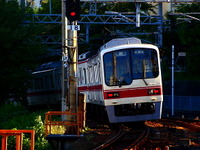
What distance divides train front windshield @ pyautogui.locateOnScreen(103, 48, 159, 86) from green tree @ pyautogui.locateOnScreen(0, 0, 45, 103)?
8.36 meters

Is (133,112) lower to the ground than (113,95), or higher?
lower

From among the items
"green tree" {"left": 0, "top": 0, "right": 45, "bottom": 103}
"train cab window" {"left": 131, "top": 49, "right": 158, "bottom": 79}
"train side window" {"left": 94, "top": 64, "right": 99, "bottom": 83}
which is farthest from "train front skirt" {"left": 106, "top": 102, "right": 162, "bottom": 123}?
"green tree" {"left": 0, "top": 0, "right": 45, "bottom": 103}

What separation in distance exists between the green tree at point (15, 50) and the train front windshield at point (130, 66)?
836 cm

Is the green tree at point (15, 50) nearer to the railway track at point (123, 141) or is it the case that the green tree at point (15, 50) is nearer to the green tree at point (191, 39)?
the railway track at point (123, 141)

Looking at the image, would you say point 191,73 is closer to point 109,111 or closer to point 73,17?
point 109,111

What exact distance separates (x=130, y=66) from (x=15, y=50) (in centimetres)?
979

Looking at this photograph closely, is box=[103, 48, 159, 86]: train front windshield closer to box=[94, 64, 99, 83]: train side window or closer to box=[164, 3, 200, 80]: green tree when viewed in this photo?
box=[94, 64, 99, 83]: train side window

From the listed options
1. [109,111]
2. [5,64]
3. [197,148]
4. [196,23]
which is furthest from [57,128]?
[196,23]

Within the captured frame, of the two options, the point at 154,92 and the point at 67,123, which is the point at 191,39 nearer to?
the point at 154,92

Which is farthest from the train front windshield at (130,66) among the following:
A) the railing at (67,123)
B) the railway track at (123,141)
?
the railing at (67,123)

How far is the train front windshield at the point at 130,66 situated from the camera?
20.8m

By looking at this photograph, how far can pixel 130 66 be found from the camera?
20.9 meters

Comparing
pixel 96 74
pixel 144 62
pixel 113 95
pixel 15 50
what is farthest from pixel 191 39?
pixel 113 95

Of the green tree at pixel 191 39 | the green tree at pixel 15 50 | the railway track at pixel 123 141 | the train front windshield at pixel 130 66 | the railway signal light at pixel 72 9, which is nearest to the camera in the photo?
the railway track at pixel 123 141
